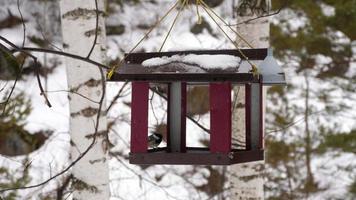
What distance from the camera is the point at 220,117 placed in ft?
6.77

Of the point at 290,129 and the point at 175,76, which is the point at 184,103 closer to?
the point at 175,76

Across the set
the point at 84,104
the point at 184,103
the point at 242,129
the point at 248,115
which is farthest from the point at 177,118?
the point at 242,129

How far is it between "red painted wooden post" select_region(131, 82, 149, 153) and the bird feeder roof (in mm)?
65

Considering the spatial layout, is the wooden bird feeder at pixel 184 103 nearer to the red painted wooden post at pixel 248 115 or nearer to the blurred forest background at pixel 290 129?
the red painted wooden post at pixel 248 115

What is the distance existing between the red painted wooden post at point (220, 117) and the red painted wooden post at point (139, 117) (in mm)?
274

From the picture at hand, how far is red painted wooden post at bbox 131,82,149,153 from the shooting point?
7.06ft

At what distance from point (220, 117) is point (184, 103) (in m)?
0.17

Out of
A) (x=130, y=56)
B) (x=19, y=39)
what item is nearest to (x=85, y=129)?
(x=130, y=56)

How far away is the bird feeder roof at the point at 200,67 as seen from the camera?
195cm

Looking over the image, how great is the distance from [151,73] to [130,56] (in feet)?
0.58

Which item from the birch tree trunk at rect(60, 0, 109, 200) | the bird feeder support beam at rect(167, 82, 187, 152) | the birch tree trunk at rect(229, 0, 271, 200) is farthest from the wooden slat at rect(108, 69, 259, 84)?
the birch tree trunk at rect(229, 0, 271, 200)

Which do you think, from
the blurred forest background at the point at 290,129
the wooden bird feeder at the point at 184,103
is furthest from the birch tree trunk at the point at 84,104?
the blurred forest background at the point at 290,129

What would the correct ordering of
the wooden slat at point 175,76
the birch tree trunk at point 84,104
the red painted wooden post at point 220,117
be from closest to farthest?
the wooden slat at point 175,76 → the red painted wooden post at point 220,117 → the birch tree trunk at point 84,104

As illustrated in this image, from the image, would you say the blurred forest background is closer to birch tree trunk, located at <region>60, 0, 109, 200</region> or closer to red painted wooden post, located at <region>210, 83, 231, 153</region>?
birch tree trunk, located at <region>60, 0, 109, 200</region>
